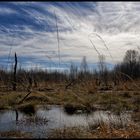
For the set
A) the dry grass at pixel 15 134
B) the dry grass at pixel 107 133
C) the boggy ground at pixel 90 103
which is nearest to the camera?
the dry grass at pixel 107 133

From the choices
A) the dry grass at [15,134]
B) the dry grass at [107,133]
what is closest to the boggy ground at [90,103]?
the dry grass at [107,133]

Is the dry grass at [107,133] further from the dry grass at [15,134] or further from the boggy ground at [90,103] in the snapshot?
the dry grass at [15,134]

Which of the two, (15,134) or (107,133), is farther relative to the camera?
(15,134)

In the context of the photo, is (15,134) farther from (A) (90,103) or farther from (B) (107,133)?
(A) (90,103)

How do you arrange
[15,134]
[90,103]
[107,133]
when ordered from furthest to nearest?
[90,103] → [15,134] → [107,133]

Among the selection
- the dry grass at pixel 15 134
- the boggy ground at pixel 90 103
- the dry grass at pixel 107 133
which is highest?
the boggy ground at pixel 90 103

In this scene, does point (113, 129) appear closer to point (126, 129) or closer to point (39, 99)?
point (126, 129)

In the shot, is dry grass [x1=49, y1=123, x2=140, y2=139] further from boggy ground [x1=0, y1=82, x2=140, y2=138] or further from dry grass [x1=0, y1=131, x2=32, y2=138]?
dry grass [x1=0, y1=131, x2=32, y2=138]

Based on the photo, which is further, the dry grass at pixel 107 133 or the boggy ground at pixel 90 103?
the boggy ground at pixel 90 103

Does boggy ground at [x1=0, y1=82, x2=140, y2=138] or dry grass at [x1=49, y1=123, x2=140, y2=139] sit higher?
boggy ground at [x1=0, y1=82, x2=140, y2=138]

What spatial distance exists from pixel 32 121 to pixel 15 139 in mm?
3459

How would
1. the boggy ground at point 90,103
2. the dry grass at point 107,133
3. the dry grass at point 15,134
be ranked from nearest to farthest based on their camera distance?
the dry grass at point 107,133
the boggy ground at point 90,103
the dry grass at point 15,134

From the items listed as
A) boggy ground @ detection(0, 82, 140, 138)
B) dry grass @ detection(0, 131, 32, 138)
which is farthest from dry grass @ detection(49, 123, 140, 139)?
dry grass @ detection(0, 131, 32, 138)

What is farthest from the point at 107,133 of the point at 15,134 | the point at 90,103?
the point at 90,103
